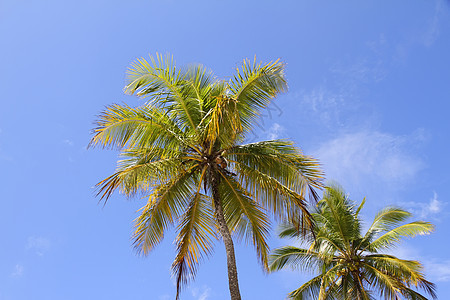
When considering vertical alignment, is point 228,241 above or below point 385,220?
below

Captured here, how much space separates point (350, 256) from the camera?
18250mm

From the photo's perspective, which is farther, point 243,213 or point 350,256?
point 350,256

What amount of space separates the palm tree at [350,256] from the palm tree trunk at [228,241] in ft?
20.6

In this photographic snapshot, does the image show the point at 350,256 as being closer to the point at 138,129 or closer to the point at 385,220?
the point at 385,220

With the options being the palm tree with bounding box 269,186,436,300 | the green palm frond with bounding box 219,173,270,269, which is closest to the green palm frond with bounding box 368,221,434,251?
the palm tree with bounding box 269,186,436,300

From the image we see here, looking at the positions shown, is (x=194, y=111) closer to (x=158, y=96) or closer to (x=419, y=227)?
(x=158, y=96)

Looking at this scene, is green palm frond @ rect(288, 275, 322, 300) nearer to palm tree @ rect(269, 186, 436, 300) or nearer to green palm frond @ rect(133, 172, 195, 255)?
palm tree @ rect(269, 186, 436, 300)

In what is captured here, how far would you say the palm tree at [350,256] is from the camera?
16984 millimetres

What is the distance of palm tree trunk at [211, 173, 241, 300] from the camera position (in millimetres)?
10905

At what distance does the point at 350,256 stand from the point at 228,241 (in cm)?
868

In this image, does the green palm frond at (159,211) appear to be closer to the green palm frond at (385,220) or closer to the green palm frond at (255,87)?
the green palm frond at (255,87)

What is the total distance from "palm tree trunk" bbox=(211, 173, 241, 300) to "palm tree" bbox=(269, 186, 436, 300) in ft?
20.6

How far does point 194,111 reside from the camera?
40.9ft

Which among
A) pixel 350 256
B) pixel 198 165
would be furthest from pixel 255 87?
pixel 350 256
